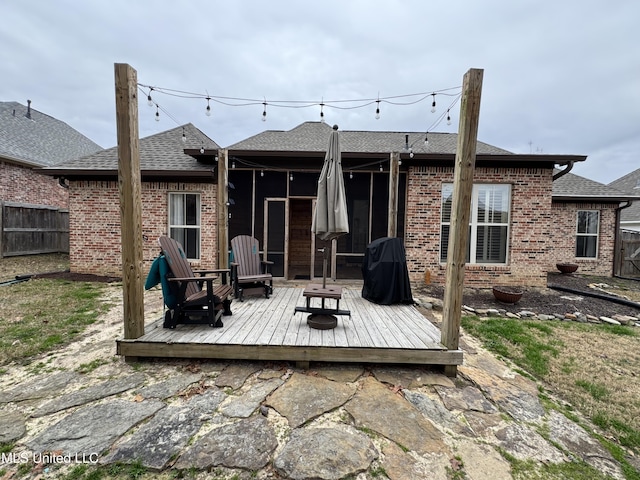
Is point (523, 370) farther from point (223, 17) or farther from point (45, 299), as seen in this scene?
point (223, 17)

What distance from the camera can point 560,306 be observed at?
525 centimetres

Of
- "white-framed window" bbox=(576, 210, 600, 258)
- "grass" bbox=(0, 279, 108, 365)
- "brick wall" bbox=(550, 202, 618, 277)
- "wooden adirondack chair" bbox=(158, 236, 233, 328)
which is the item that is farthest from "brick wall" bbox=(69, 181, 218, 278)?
"white-framed window" bbox=(576, 210, 600, 258)

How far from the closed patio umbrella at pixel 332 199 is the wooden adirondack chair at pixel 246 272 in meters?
1.58

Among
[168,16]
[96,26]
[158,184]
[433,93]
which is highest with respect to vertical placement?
[168,16]

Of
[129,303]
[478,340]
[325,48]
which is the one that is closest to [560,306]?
[478,340]

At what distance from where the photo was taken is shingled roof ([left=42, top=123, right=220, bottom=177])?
658 centimetres

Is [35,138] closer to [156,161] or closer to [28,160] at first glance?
[28,160]

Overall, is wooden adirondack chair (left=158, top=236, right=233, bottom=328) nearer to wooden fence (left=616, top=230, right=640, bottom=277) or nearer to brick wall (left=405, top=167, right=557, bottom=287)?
brick wall (left=405, top=167, right=557, bottom=287)

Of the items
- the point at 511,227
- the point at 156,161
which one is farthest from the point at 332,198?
the point at 156,161

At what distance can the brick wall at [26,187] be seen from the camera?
32.1ft

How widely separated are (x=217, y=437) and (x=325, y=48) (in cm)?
839

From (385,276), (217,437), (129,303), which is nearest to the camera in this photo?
(217,437)

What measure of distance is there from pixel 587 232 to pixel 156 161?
13721mm

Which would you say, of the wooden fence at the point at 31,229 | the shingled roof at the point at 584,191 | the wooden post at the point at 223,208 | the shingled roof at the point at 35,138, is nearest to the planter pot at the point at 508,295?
the wooden post at the point at 223,208
